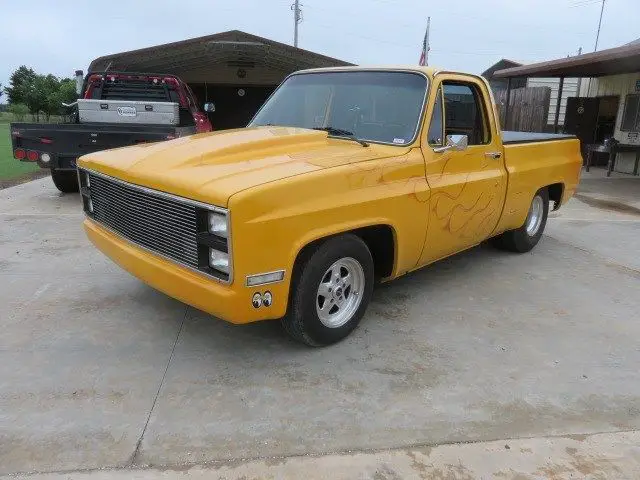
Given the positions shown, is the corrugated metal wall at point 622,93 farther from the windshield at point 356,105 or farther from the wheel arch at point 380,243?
the wheel arch at point 380,243

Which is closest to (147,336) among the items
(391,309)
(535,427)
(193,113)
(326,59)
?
(391,309)

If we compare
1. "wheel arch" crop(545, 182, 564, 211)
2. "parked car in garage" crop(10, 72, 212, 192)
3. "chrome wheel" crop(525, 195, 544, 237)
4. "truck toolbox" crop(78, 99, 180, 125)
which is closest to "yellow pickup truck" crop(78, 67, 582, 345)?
"chrome wheel" crop(525, 195, 544, 237)

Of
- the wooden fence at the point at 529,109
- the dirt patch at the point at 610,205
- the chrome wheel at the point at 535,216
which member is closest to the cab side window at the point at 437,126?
the chrome wheel at the point at 535,216

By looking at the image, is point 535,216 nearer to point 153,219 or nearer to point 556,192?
point 556,192

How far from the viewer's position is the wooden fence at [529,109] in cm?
1630

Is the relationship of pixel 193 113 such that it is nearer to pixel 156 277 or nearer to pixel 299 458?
pixel 156 277

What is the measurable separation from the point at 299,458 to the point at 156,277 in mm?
1468

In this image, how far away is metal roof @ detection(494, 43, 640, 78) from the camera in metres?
10.9

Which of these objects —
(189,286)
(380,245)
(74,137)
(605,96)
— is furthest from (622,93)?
(189,286)

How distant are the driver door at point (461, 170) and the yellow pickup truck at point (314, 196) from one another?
16mm

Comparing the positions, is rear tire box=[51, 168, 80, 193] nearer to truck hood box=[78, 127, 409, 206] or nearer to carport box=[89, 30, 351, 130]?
carport box=[89, 30, 351, 130]

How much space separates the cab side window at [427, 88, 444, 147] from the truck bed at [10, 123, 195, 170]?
4339 mm

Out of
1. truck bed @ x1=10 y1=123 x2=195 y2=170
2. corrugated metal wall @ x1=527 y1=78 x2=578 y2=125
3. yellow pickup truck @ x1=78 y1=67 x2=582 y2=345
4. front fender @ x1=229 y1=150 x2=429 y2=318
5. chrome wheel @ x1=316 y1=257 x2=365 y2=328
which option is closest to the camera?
front fender @ x1=229 y1=150 x2=429 y2=318

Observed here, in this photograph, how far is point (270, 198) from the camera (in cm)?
Result: 293
